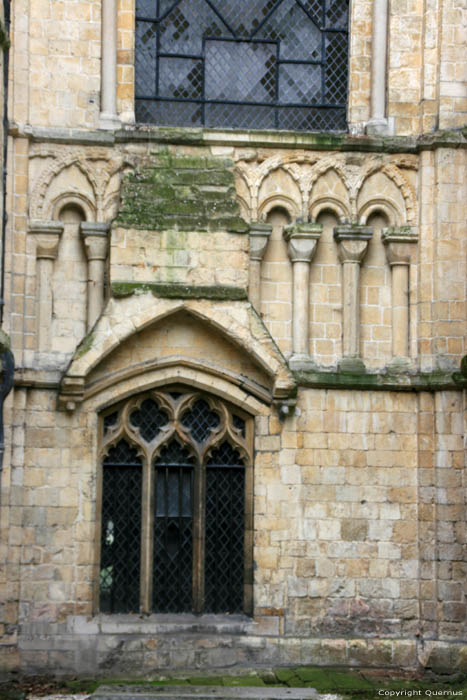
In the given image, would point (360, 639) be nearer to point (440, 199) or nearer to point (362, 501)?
point (362, 501)

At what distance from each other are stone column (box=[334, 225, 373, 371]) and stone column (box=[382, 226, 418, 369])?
28 centimetres

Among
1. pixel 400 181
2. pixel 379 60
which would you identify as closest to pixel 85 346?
pixel 400 181

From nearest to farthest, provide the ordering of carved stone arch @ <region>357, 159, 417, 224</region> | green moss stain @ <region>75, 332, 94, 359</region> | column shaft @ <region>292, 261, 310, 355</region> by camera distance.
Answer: green moss stain @ <region>75, 332, 94, 359</region> → column shaft @ <region>292, 261, 310, 355</region> → carved stone arch @ <region>357, 159, 417, 224</region>

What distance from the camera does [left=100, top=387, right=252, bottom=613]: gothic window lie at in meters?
14.2

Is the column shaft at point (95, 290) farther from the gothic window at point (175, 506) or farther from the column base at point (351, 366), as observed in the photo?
the column base at point (351, 366)

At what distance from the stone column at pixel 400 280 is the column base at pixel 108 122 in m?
3.19

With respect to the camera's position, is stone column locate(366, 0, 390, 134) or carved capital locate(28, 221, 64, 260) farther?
stone column locate(366, 0, 390, 134)

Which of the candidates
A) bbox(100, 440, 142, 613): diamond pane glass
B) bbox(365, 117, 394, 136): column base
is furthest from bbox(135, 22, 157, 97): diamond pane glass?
bbox(100, 440, 142, 613): diamond pane glass

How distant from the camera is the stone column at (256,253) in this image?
14.5 m

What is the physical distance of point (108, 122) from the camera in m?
14.6

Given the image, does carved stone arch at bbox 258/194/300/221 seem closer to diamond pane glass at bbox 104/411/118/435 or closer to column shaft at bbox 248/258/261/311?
column shaft at bbox 248/258/261/311

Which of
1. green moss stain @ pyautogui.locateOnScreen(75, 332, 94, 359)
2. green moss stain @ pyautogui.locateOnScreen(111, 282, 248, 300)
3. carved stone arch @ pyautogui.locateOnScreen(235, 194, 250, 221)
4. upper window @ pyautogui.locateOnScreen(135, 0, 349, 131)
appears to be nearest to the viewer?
green moss stain @ pyautogui.locateOnScreen(75, 332, 94, 359)

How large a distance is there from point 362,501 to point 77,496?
3.07 meters

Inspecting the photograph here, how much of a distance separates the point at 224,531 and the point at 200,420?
1.23 metres
